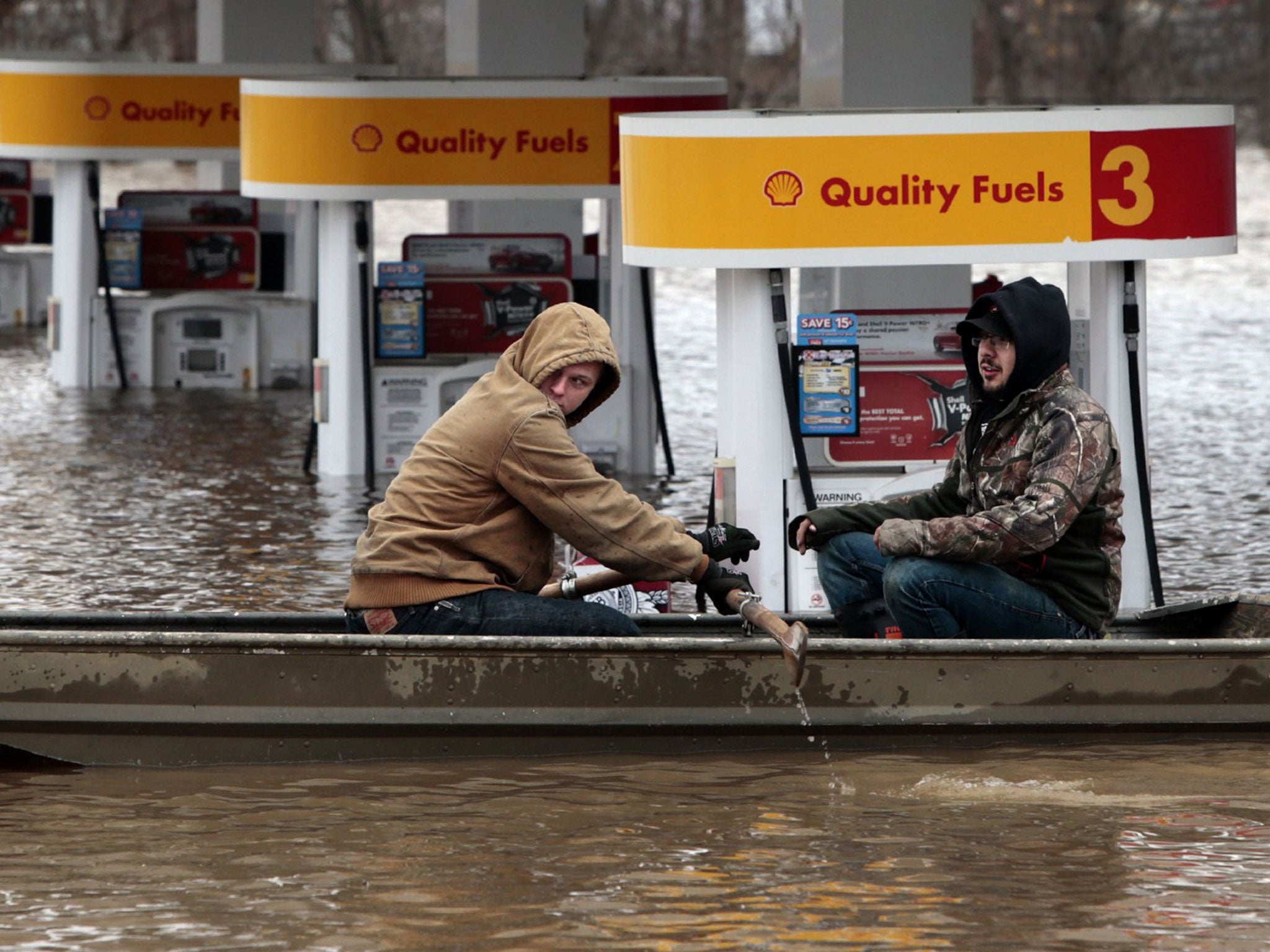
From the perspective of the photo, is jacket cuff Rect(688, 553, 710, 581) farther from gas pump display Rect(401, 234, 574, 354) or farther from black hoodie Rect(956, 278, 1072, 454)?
gas pump display Rect(401, 234, 574, 354)

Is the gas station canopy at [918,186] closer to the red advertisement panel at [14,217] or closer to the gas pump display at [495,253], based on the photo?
the gas pump display at [495,253]

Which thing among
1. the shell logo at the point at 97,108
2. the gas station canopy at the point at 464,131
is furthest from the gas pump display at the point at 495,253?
the shell logo at the point at 97,108

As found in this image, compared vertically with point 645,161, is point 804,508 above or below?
below

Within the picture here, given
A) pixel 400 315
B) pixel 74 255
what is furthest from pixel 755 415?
pixel 74 255

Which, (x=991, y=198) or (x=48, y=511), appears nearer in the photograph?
(x=991, y=198)

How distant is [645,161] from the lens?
9.09 m

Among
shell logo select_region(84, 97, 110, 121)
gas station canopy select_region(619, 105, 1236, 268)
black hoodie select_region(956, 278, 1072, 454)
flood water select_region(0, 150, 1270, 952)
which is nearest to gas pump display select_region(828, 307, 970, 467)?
gas station canopy select_region(619, 105, 1236, 268)

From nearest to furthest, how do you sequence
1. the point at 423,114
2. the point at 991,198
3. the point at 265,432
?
the point at 991,198, the point at 423,114, the point at 265,432

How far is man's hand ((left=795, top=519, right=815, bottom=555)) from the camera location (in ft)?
26.0

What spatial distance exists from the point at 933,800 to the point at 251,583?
4.54 m

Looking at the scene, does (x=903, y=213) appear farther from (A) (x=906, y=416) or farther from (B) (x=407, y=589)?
(B) (x=407, y=589)

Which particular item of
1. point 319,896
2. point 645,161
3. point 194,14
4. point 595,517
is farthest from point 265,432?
point 194,14

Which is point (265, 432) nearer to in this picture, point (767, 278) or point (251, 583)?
point (251, 583)

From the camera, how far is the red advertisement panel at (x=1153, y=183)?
29.3 ft
